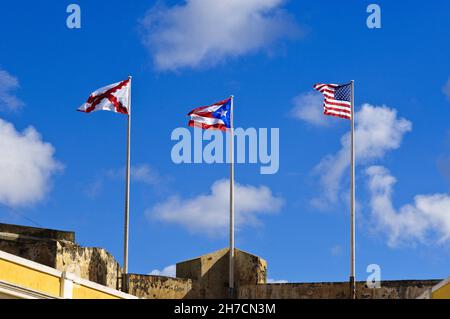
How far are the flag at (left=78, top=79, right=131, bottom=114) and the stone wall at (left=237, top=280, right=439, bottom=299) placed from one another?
832 cm

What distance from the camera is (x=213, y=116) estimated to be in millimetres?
35719

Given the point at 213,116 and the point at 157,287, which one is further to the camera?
the point at 157,287

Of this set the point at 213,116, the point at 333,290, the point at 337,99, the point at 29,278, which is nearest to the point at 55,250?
the point at 213,116

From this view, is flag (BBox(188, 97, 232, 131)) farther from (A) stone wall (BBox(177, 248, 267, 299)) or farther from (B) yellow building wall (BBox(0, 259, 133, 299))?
(B) yellow building wall (BBox(0, 259, 133, 299))

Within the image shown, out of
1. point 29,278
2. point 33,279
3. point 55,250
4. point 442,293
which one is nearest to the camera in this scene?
point 29,278

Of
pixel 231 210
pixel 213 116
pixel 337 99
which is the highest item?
pixel 337 99

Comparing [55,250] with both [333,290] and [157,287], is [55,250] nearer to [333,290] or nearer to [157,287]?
[157,287]

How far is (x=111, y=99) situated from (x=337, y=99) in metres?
8.22
